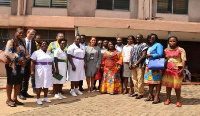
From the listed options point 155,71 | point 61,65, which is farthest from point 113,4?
point 155,71

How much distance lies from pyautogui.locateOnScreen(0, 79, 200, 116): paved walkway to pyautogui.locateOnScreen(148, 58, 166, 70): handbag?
945 mm

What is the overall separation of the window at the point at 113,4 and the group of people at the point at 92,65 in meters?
5.89

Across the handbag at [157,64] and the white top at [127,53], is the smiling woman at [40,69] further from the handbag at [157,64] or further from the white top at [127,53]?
the handbag at [157,64]

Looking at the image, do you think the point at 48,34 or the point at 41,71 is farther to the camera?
the point at 48,34

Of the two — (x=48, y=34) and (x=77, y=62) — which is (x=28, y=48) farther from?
(x=48, y=34)

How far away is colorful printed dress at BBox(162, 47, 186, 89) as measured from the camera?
5.62 metres

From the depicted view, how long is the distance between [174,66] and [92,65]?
252 cm

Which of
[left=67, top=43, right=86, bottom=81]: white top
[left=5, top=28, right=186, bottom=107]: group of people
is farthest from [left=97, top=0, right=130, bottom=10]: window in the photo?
[left=67, top=43, right=86, bottom=81]: white top

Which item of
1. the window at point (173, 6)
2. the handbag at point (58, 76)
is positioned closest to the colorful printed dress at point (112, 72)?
the handbag at point (58, 76)

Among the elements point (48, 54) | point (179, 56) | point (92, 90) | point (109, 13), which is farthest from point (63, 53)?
point (109, 13)

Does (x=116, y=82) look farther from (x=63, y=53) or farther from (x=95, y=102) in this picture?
(x=63, y=53)

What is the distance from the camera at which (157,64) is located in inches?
225

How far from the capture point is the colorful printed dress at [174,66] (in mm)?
5624

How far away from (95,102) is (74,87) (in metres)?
1.17
